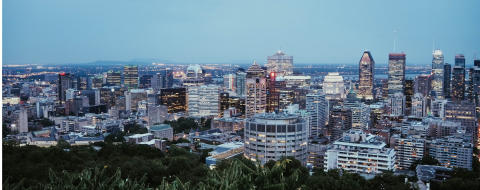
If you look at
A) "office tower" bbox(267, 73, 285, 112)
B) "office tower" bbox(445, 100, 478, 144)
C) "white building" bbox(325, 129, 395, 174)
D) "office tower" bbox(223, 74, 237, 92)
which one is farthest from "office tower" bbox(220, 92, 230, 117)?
"white building" bbox(325, 129, 395, 174)

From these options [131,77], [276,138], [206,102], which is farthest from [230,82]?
[276,138]

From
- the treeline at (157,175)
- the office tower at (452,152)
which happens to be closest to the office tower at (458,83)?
the office tower at (452,152)

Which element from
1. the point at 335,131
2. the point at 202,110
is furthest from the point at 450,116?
the point at 202,110

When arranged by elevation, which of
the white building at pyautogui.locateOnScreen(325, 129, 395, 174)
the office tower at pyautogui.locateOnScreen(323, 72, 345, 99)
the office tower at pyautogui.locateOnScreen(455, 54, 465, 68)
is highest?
the office tower at pyautogui.locateOnScreen(455, 54, 465, 68)

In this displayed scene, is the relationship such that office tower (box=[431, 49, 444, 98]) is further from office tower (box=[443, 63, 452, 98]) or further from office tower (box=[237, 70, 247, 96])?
office tower (box=[237, 70, 247, 96])

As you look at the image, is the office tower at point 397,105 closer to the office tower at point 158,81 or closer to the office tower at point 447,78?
the office tower at point 447,78

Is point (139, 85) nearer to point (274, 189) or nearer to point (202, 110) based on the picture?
point (202, 110)

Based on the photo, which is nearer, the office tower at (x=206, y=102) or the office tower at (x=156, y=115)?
the office tower at (x=156, y=115)
